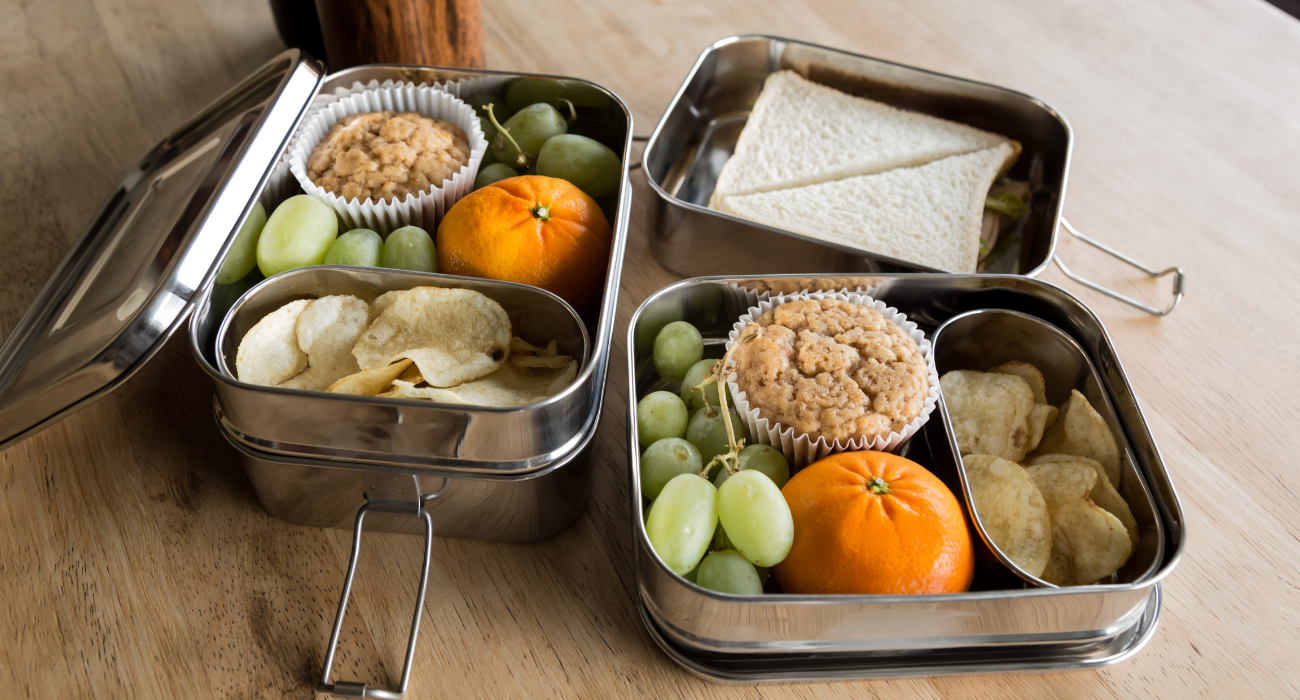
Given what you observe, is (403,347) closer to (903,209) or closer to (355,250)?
(355,250)

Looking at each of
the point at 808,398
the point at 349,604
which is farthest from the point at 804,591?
the point at 349,604

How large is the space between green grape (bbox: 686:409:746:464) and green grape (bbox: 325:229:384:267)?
1.28 feet

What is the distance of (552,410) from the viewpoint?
2.11 ft

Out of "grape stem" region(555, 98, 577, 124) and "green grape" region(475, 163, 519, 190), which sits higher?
"grape stem" region(555, 98, 577, 124)

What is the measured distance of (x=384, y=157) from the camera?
0.93 metres

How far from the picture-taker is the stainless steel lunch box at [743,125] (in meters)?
0.99

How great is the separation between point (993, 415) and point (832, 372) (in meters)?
0.18

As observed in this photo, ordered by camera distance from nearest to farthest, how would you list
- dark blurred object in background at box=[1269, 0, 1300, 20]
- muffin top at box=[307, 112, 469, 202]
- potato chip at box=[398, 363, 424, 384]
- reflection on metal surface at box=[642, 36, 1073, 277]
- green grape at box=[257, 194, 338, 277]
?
potato chip at box=[398, 363, 424, 384]
green grape at box=[257, 194, 338, 277]
muffin top at box=[307, 112, 469, 202]
reflection on metal surface at box=[642, 36, 1073, 277]
dark blurred object in background at box=[1269, 0, 1300, 20]

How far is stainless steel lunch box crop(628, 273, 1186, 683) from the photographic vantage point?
2.01 ft

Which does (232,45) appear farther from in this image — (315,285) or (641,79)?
(315,285)

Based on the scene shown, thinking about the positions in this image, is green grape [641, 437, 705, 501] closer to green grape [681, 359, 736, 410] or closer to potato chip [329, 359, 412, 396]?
green grape [681, 359, 736, 410]

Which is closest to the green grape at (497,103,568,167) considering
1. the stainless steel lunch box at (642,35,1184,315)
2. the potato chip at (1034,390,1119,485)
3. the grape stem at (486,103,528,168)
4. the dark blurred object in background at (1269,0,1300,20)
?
the grape stem at (486,103,528,168)

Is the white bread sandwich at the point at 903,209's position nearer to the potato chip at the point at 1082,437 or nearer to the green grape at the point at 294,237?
the potato chip at the point at 1082,437

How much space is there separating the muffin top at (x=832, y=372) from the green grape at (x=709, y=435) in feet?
0.14
